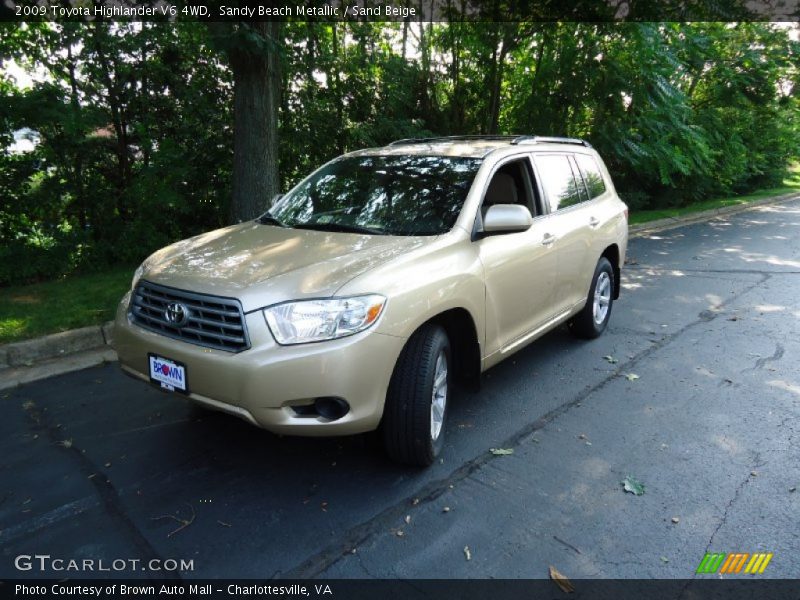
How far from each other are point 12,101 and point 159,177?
1.85 m

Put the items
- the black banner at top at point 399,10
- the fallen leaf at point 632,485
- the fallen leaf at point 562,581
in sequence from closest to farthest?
the fallen leaf at point 562,581, the fallen leaf at point 632,485, the black banner at top at point 399,10

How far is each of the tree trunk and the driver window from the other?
3.66 meters

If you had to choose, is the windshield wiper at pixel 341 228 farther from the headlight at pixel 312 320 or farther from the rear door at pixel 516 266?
the headlight at pixel 312 320

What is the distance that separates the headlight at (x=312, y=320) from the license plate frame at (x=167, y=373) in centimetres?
56

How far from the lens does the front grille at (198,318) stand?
2.80 meters

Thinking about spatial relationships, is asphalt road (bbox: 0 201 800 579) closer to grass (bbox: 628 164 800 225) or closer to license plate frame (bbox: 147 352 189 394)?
license plate frame (bbox: 147 352 189 394)

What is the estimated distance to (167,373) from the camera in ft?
9.83

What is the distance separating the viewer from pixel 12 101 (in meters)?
6.70

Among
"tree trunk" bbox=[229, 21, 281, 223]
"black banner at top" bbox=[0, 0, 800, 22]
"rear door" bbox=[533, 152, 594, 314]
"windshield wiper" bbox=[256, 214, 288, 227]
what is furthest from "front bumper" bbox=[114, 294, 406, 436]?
"black banner at top" bbox=[0, 0, 800, 22]

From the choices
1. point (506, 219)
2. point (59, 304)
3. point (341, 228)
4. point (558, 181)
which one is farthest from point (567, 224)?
point (59, 304)

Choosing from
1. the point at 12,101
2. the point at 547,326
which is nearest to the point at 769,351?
the point at 547,326

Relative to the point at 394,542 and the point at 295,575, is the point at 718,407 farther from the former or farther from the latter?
the point at 295,575

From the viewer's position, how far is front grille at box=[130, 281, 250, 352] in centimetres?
280

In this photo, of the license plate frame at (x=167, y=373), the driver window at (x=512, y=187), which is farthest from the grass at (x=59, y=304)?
the driver window at (x=512, y=187)
